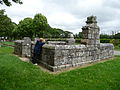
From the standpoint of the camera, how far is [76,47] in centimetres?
782

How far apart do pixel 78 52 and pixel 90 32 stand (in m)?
1.95

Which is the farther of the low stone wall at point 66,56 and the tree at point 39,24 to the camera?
the tree at point 39,24

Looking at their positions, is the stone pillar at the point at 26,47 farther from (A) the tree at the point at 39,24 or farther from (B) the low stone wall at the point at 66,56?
(A) the tree at the point at 39,24

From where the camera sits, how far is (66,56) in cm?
737

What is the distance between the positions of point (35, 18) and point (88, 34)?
32984 millimetres

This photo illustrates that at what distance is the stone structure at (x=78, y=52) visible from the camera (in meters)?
7.00

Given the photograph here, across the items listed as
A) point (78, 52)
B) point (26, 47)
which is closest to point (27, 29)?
point (26, 47)

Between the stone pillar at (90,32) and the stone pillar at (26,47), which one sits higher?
the stone pillar at (90,32)

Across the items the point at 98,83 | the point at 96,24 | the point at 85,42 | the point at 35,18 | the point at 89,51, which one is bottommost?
the point at 98,83

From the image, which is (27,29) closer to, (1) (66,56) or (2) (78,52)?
(2) (78,52)

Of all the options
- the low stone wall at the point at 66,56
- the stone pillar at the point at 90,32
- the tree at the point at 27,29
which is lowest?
the low stone wall at the point at 66,56

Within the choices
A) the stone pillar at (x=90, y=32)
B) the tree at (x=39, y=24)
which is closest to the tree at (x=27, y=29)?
the tree at (x=39, y=24)

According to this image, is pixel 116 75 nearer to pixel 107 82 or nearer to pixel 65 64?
pixel 107 82

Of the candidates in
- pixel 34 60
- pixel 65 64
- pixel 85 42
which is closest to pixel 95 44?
pixel 85 42
